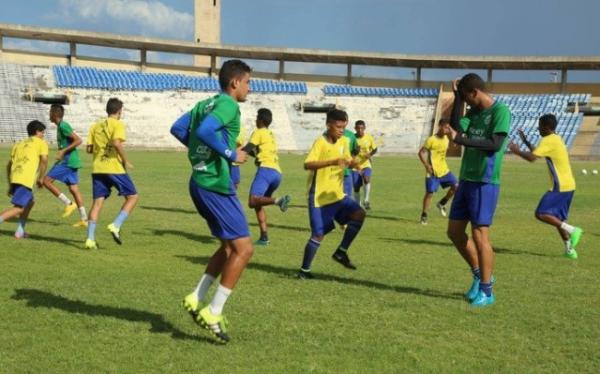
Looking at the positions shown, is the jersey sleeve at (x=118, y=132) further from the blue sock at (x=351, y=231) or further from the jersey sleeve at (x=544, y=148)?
the jersey sleeve at (x=544, y=148)

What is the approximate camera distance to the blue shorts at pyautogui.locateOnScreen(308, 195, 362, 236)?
7.91 meters

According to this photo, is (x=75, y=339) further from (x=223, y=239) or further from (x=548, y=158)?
(x=548, y=158)

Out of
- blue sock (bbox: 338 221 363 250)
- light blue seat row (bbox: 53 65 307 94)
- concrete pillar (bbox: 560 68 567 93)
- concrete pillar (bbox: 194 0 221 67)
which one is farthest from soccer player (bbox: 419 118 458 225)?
concrete pillar (bbox: 194 0 221 67)

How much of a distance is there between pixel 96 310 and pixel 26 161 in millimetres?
4631

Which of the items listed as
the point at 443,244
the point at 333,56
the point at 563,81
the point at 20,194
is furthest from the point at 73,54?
the point at 443,244

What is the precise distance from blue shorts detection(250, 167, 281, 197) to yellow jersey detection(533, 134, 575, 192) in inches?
162

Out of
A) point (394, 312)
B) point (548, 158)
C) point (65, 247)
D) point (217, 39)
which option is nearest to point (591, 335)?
point (394, 312)

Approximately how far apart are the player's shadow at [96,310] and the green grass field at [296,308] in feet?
0.06

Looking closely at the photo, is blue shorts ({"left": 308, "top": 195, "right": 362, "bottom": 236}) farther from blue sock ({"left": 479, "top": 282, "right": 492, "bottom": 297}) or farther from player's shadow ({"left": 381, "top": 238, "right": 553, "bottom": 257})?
player's shadow ({"left": 381, "top": 238, "right": 553, "bottom": 257})

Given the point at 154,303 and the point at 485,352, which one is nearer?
the point at 485,352

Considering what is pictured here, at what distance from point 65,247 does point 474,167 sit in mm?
5976

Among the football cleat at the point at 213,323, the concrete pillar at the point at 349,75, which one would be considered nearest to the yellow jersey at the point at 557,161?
the football cleat at the point at 213,323

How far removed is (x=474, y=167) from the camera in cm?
676

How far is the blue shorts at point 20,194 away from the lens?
981cm
